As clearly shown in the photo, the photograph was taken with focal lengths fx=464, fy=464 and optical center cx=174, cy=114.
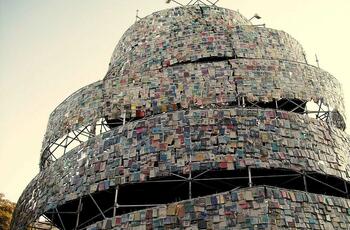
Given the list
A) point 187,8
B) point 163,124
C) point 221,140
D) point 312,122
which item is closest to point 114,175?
point 163,124

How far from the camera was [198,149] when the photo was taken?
1517 centimetres

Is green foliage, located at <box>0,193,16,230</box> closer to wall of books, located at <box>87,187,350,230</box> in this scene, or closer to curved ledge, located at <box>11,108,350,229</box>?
curved ledge, located at <box>11,108,350,229</box>

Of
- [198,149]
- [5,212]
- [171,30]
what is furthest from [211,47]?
[5,212]

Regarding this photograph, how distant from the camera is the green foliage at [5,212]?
2103 cm

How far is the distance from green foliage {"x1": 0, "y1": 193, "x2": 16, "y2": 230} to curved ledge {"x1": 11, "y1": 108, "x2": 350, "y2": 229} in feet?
15.7

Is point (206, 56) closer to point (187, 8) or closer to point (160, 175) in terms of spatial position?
point (187, 8)

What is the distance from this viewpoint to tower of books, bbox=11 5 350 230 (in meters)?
13.5

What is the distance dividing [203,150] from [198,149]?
17 centimetres

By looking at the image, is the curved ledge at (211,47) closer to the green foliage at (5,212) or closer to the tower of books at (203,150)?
the tower of books at (203,150)

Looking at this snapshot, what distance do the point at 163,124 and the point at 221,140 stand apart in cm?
214

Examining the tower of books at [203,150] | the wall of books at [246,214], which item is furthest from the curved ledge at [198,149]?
the wall of books at [246,214]

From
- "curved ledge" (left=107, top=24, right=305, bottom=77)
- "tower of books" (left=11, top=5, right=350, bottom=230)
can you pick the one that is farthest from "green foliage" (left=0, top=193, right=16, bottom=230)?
"curved ledge" (left=107, top=24, right=305, bottom=77)

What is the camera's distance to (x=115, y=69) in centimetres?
2236

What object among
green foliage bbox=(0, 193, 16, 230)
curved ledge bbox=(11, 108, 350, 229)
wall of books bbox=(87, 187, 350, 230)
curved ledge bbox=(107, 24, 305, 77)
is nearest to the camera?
wall of books bbox=(87, 187, 350, 230)
